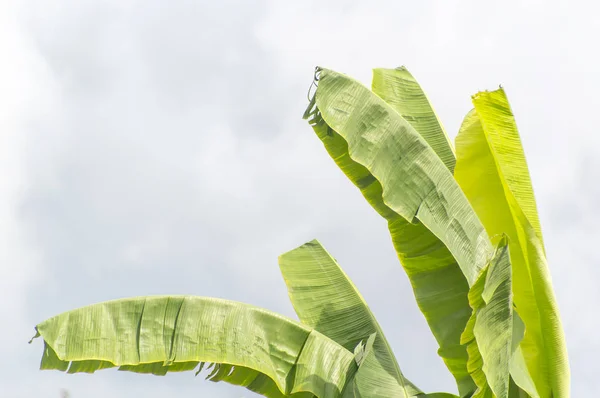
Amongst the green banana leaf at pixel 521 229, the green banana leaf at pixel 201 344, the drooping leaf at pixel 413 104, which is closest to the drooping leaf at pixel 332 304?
the green banana leaf at pixel 201 344

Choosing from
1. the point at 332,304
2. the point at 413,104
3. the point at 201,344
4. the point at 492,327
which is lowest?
the point at 492,327

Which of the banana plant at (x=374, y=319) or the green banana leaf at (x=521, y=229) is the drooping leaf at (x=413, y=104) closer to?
the banana plant at (x=374, y=319)

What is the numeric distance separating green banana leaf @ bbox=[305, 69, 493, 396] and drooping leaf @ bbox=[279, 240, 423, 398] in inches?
22.1

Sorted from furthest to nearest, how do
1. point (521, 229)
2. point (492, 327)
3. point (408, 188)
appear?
point (521, 229) → point (408, 188) → point (492, 327)

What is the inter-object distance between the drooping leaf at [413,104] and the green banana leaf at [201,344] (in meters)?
1.72

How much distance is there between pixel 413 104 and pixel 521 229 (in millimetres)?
1462

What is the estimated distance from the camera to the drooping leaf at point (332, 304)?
6.57 m

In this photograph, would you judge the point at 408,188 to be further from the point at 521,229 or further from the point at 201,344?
the point at 201,344

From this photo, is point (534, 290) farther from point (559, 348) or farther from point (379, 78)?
point (379, 78)

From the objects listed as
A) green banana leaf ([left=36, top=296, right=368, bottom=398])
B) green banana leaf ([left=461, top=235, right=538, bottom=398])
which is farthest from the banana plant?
green banana leaf ([left=461, top=235, right=538, bottom=398])

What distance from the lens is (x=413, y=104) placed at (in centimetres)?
707

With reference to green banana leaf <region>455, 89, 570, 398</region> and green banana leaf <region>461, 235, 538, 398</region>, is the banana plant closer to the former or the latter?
green banana leaf <region>455, 89, 570, 398</region>

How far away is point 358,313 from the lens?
22.5ft

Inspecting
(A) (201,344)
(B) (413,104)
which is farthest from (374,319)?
(B) (413,104)
